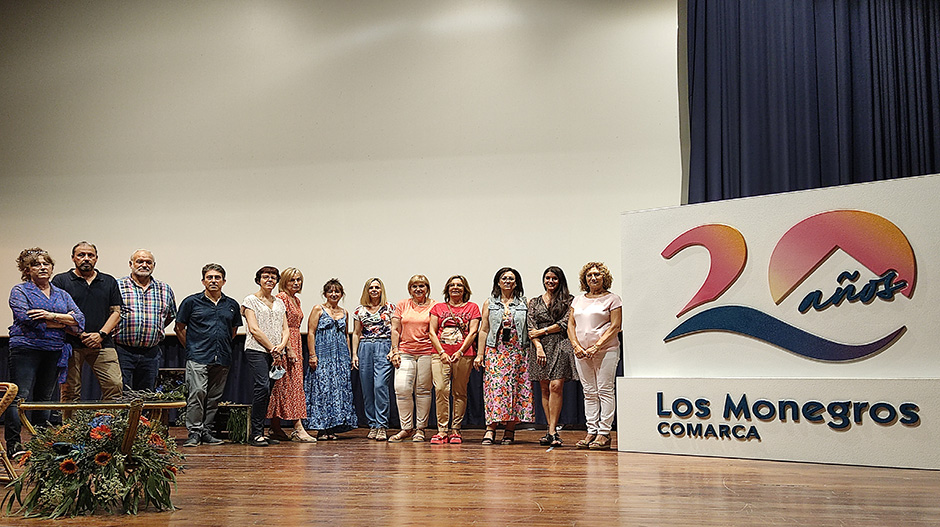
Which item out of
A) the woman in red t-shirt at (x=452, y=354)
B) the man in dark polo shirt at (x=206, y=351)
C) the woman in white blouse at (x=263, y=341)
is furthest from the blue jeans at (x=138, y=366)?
the woman in red t-shirt at (x=452, y=354)

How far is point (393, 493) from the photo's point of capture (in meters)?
3.37

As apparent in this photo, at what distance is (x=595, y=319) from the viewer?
560 cm

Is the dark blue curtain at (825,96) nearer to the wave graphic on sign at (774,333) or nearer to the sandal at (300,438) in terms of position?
the wave graphic on sign at (774,333)

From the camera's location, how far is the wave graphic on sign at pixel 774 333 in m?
4.46

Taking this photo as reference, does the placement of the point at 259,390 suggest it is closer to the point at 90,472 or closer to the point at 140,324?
the point at 140,324

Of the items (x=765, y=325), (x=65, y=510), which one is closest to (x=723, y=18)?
(x=765, y=325)

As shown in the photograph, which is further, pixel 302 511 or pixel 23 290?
pixel 23 290

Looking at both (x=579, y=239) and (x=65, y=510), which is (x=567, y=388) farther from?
(x=65, y=510)

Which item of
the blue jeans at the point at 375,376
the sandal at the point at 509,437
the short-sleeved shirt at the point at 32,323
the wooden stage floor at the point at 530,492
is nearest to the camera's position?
the wooden stage floor at the point at 530,492

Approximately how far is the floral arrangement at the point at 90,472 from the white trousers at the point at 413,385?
3.35 metres

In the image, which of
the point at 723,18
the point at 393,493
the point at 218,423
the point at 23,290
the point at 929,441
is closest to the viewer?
the point at 393,493

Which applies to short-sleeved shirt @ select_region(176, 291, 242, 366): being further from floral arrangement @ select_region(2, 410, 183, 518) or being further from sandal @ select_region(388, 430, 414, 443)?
floral arrangement @ select_region(2, 410, 183, 518)

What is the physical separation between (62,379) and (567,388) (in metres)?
4.05

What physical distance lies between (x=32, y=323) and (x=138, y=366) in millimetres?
1278
